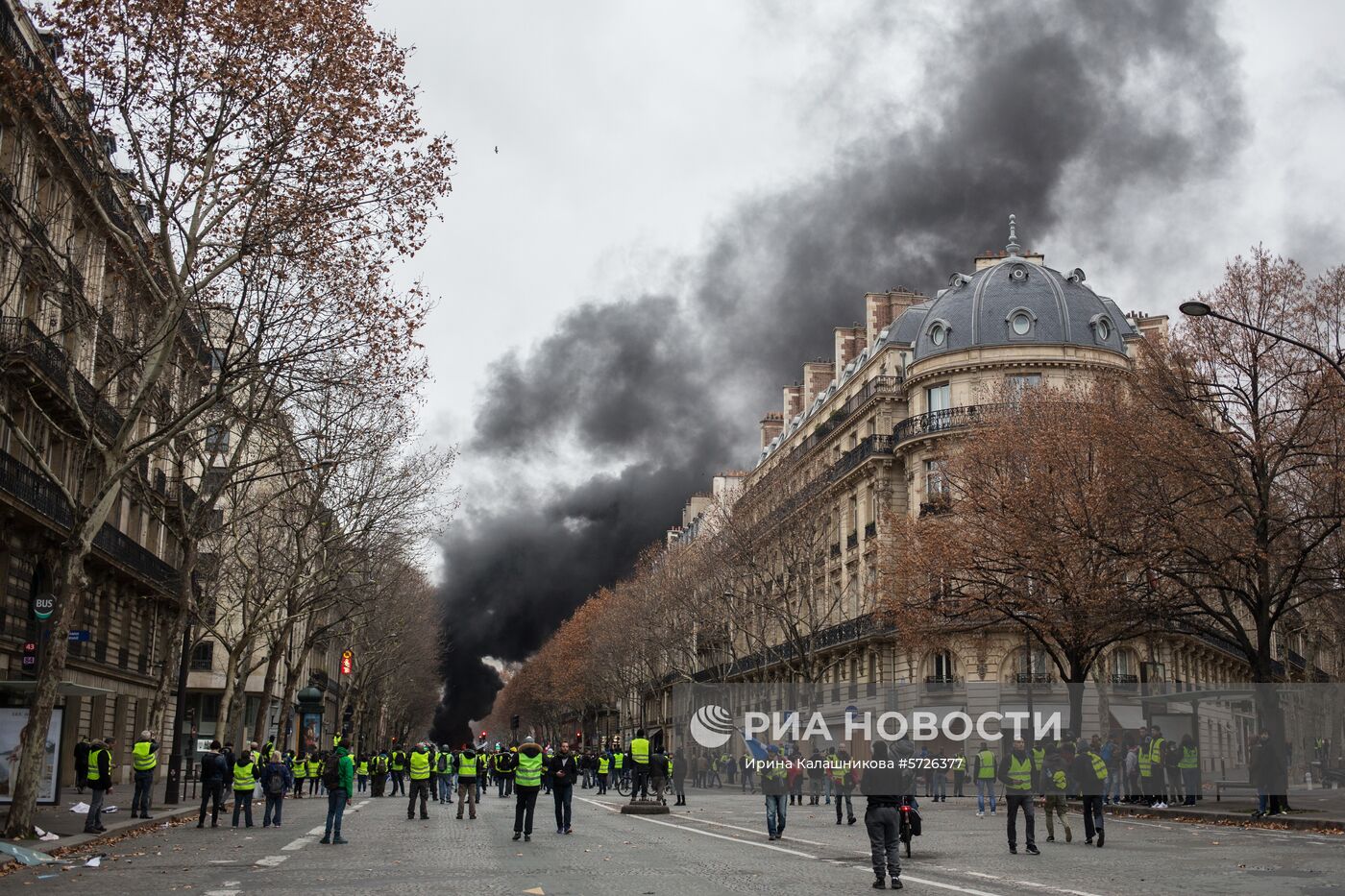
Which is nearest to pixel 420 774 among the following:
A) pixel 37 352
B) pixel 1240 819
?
pixel 37 352

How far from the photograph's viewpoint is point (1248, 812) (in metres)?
27.7

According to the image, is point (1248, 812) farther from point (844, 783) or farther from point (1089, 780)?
point (1089, 780)

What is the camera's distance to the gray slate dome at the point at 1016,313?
5541 centimetres

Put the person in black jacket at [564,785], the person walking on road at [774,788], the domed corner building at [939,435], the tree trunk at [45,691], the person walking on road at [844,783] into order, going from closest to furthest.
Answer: the tree trunk at [45,691] < the person walking on road at [774,788] < the person in black jacket at [564,785] < the person walking on road at [844,783] < the domed corner building at [939,435]

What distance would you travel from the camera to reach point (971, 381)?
54.8m

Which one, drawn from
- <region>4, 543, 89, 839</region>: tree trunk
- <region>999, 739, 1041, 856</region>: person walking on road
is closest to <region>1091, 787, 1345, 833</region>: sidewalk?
<region>999, 739, 1041, 856</region>: person walking on road

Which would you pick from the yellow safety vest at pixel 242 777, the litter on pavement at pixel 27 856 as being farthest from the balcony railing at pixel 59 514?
the litter on pavement at pixel 27 856

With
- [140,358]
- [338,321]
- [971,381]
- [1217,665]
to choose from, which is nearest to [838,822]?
[338,321]

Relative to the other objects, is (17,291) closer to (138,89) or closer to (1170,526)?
(138,89)

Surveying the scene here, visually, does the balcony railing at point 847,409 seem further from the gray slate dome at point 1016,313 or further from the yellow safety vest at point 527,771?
the yellow safety vest at point 527,771

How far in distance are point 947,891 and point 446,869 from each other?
595cm

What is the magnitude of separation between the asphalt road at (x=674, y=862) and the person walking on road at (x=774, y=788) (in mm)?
384

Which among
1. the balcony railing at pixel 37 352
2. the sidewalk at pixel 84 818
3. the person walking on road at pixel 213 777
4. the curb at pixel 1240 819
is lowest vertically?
the sidewalk at pixel 84 818

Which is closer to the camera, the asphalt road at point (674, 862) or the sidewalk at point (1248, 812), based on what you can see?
the asphalt road at point (674, 862)
